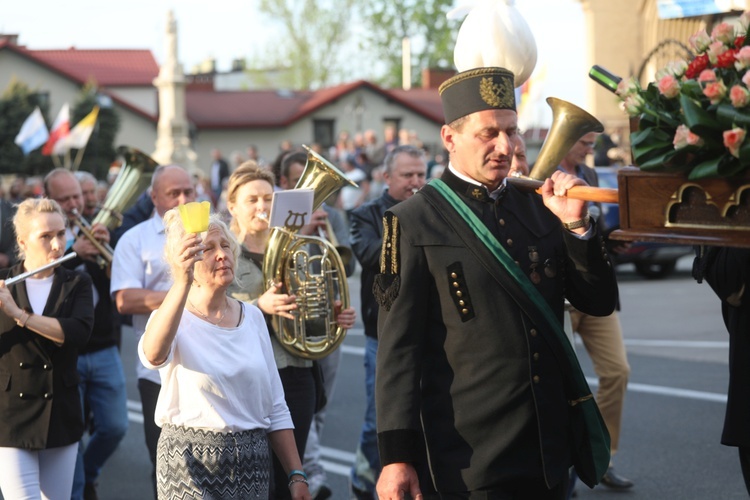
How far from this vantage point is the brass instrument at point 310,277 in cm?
652

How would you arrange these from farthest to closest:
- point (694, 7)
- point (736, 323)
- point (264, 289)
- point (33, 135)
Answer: point (33, 135)
point (694, 7)
point (264, 289)
point (736, 323)

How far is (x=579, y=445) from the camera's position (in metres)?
4.34

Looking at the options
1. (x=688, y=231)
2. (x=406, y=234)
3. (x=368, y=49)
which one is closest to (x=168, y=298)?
(x=406, y=234)

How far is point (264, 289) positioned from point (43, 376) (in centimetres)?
123

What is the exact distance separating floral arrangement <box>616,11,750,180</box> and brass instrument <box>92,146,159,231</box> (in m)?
5.58

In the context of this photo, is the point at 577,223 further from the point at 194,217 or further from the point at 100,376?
the point at 100,376

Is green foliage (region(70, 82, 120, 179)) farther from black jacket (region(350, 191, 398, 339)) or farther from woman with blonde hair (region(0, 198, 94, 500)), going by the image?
woman with blonde hair (region(0, 198, 94, 500))

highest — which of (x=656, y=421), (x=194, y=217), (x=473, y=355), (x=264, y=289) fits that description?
(x=194, y=217)

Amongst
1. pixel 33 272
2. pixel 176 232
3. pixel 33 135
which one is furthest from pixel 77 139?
pixel 176 232

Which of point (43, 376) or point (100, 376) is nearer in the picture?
point (43, 376)

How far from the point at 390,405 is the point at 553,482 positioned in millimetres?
611

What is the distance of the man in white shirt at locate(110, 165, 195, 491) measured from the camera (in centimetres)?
684

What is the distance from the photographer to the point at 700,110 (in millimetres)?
3535

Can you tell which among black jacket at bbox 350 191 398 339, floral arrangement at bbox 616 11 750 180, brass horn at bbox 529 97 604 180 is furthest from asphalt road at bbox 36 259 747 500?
floral arrangement at bbox 616 11 750 180
